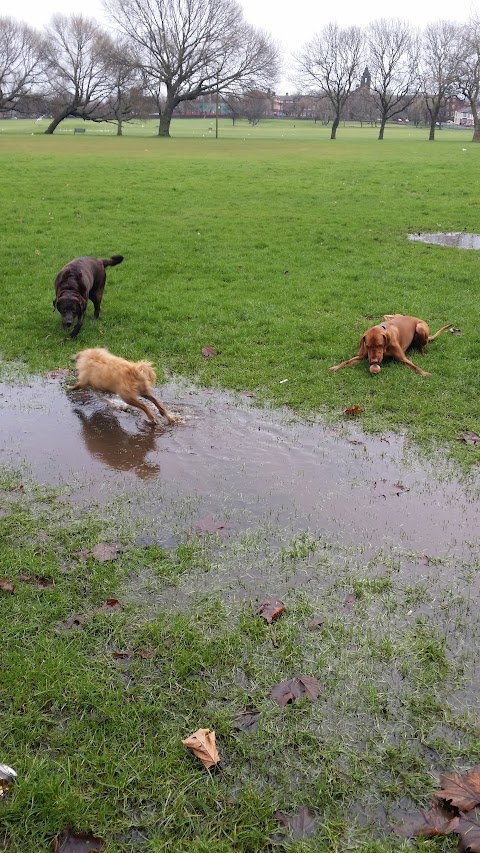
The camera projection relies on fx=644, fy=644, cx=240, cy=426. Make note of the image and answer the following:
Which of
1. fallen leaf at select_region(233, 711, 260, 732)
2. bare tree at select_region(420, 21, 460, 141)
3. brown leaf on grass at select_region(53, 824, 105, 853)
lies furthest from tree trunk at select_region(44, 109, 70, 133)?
brown leaf on grass at select_region(53, 824, 105, 853)

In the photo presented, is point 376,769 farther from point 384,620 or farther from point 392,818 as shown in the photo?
point 384,620

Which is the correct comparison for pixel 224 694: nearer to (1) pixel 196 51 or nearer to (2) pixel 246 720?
(2) pixel 246 720

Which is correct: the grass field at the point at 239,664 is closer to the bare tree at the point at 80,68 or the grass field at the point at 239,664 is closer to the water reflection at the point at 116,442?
the water reflection at the point at 116,442

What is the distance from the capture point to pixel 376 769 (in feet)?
9.42

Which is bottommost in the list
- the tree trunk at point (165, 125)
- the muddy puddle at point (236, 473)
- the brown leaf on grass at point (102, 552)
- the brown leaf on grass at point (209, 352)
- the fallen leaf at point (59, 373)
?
the brown leaf on grass at point (102, 552)

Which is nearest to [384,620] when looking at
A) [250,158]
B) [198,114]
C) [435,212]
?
[435,212]

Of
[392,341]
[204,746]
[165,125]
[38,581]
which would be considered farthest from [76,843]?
[165,125]

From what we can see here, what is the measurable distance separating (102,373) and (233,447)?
1.63m

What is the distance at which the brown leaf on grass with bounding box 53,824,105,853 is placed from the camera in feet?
8.33

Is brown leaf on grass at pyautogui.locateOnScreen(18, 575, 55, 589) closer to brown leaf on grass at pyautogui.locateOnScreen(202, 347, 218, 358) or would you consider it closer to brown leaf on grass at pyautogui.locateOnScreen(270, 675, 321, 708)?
brown leaf on grass at pyautogui.locateOnScreen(270, 675, 321, 708)

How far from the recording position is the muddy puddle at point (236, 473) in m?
4.67

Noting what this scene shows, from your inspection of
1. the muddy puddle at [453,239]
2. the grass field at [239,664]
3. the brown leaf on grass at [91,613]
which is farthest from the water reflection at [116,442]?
the muddy puddle at [453,239]

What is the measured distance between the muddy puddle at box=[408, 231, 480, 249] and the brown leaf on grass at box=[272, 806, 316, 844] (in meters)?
13.5

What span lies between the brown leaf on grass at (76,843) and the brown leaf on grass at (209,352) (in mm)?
6036
